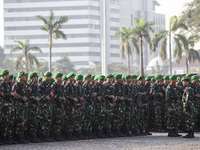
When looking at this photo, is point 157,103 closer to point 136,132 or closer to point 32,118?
point 136,132

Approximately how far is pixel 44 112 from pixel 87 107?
1.60m

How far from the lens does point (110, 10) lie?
157 metres

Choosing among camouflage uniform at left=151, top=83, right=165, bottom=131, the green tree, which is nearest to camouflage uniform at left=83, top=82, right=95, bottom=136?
camouflage uniform at left=151, top=83, right=165, bottom=131

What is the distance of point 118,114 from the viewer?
13.2m

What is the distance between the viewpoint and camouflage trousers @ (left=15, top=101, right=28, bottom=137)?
1105cm

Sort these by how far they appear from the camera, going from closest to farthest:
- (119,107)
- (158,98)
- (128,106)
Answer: (119,107) → (128,106) → (158,98)

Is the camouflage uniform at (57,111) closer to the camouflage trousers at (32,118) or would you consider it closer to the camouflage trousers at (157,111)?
the camouflage trousers at (32,118)

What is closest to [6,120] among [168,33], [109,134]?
[109,134]

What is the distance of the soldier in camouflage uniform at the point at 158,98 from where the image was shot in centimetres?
1422

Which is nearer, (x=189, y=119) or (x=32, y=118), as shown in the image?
(x=32, y=118)

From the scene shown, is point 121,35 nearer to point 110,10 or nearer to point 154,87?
point 154,87

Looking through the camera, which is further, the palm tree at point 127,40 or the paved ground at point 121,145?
the palm tree at point 127,40

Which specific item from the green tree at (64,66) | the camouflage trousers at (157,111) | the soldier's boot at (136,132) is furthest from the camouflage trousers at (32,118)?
the green tree at (64,66)

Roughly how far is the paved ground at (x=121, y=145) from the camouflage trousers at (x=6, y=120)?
1.78 feet
